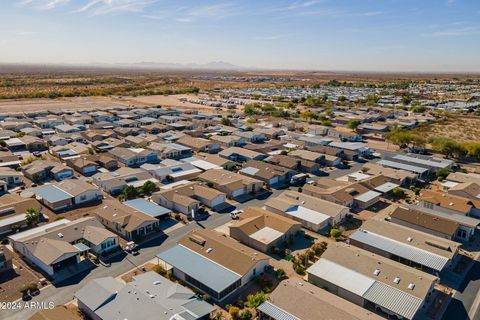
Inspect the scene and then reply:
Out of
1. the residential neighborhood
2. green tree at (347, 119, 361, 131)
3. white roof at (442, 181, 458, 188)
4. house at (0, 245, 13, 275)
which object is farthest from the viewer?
green tree at (347, 119, 361, 131)

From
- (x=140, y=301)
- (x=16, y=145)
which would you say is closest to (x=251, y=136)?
(x=16, y=145)

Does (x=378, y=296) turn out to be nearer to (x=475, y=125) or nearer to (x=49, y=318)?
(x=49, y=318)

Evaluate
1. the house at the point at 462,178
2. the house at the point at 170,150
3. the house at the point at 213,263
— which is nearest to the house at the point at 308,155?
the house at the point at 170,150

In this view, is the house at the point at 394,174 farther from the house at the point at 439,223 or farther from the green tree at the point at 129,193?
the green tree at the point at 129,193

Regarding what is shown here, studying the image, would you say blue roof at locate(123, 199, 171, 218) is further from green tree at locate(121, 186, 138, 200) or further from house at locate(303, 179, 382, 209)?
house at locate(303, 179, 382, 209)

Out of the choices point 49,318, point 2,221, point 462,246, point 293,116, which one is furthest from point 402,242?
point 293,116

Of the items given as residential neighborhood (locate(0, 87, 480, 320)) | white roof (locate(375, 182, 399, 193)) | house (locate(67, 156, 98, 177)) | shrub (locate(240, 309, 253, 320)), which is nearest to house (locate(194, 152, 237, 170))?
residential neighborhood (locate(0, 87, 480, 320))
